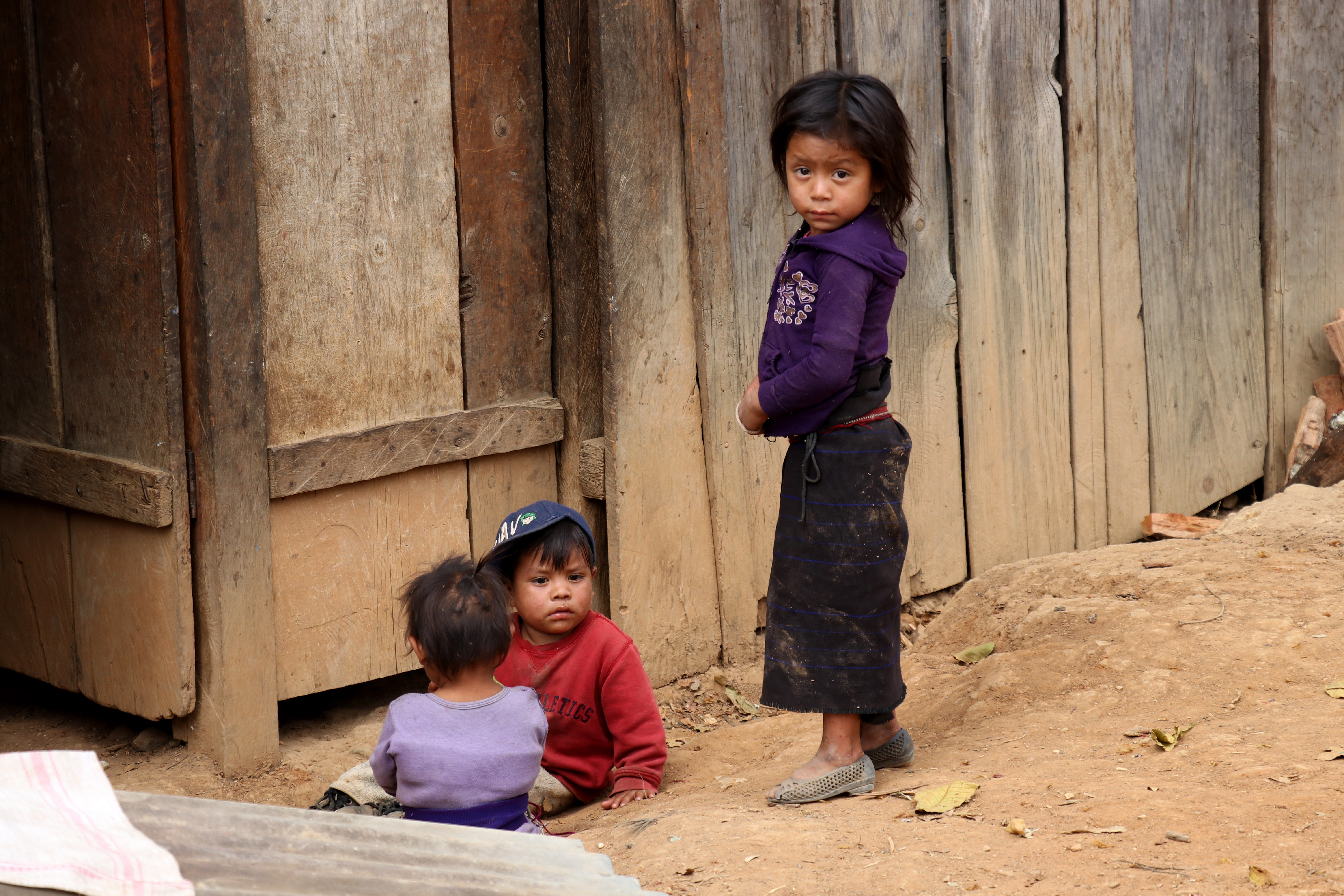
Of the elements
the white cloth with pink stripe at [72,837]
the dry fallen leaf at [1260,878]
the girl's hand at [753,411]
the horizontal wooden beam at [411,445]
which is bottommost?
the dry fallen leaf at [1260,878]

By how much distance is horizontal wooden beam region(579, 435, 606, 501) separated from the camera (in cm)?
380

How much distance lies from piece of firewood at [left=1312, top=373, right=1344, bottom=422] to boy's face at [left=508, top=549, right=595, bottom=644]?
3573 millimetres

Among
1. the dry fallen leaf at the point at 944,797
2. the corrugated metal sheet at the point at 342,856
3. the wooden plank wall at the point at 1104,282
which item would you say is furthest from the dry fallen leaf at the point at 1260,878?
the wooden plank wall at the point at 1104,282

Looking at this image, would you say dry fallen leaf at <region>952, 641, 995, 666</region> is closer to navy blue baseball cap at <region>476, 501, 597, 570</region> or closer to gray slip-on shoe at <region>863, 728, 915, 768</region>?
gray slip-on shoe at <region>863, 728, 915, 768</region>

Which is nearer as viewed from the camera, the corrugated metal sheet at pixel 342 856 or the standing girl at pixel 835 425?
the corrugated metal sheet at pixel 342 856

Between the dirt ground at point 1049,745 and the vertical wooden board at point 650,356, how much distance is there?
1.01ft

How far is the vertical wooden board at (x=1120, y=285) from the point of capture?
15.3 ft

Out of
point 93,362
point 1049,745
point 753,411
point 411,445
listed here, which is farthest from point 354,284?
point 1049,745

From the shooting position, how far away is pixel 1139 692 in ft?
10.8

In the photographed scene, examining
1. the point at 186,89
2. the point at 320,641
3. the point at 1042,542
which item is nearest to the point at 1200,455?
the point at 1042,542

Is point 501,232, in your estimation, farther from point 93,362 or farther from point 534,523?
point 93,362

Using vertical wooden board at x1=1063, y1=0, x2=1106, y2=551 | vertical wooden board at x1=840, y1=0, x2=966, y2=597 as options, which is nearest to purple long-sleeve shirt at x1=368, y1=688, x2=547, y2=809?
vertical wooden board at x1=840, y1=0, x2=966, y2=597

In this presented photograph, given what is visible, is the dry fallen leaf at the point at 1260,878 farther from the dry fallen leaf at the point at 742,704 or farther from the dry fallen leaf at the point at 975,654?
the dry fallen leaf at the point at 742,704

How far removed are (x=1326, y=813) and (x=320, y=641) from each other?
8.24ft
